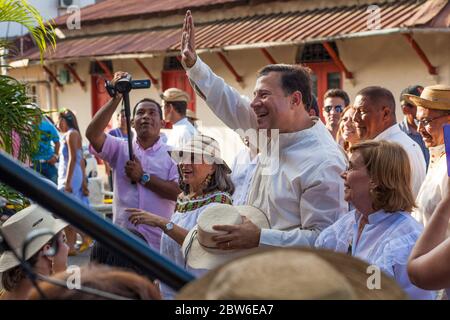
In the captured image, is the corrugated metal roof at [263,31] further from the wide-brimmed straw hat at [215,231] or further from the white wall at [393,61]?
the wide-brimmed straw hat at [215,231]

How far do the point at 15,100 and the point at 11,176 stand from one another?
8.63 ft

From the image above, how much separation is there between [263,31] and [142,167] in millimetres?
10160

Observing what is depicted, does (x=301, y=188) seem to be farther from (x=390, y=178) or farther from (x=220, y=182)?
(x=220, y=182)

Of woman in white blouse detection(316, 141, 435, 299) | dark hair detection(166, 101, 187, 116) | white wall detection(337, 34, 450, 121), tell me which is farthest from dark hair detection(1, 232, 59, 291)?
white wall detection(337, 34, 450, 121)

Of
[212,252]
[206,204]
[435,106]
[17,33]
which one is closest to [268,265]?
[212,252]

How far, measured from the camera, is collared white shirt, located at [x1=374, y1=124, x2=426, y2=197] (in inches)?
197

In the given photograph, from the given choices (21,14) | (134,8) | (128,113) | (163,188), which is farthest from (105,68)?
(21,14)

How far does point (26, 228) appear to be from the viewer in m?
3.34

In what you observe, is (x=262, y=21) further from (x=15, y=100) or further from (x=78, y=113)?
(x=15, y=100)

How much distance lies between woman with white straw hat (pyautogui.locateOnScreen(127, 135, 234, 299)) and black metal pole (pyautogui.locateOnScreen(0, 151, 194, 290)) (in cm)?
314

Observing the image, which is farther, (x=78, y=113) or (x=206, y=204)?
(x=78, y=113)

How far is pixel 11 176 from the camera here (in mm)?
1503

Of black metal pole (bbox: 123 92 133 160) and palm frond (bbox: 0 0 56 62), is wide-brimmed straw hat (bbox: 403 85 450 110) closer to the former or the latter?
black metal pole (bbox: 123 92 133 160)

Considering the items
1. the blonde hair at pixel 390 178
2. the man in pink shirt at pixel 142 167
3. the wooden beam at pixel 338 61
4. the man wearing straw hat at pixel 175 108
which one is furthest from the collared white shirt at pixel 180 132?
the wooden beam at pixel 338 61
